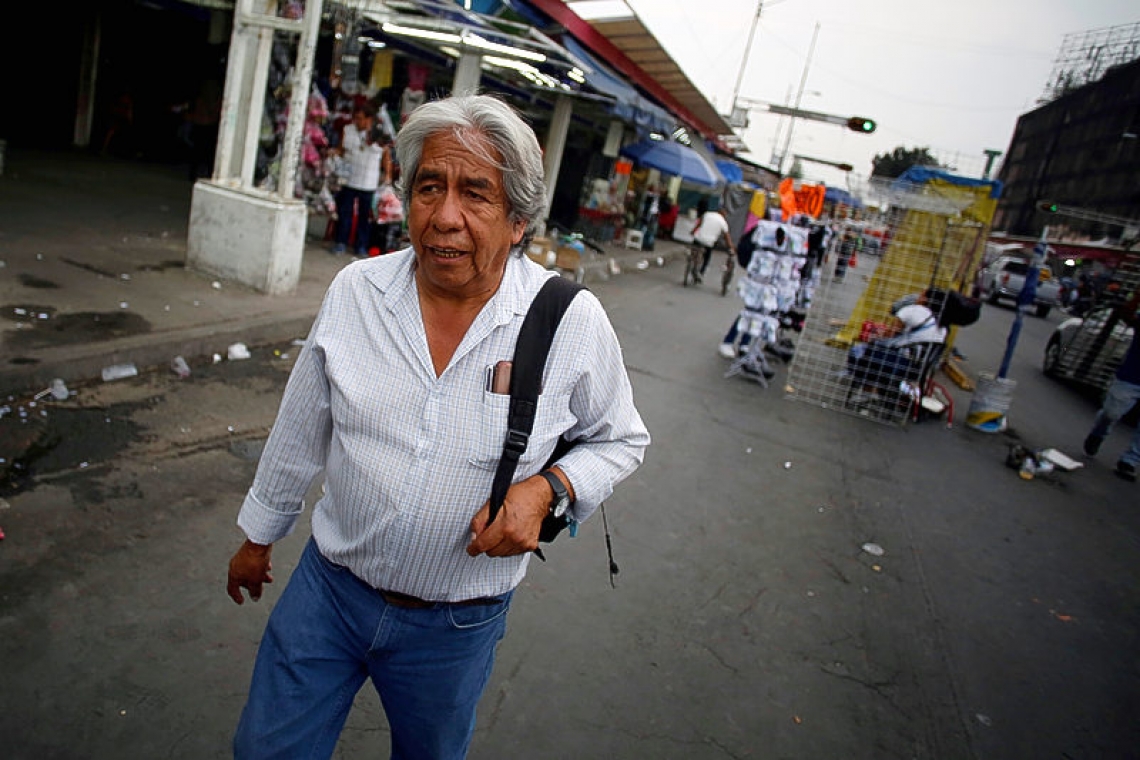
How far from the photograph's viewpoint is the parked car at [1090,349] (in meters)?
11.4

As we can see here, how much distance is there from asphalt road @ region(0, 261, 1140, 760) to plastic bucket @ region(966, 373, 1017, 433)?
222 cm

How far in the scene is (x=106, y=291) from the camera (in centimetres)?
561

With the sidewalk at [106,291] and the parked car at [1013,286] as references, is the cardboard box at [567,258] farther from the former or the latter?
the parked car at [1013,286]

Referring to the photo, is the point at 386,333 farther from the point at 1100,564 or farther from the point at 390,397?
the point at 1100,564

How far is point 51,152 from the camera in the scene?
12008 millimetres

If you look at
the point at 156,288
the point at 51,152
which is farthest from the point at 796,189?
the point at 51,152

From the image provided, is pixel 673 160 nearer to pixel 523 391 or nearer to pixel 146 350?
pixel 146 350

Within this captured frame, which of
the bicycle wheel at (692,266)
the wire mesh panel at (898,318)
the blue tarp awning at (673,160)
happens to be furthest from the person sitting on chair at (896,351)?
the blue tarp awning at (673,160)

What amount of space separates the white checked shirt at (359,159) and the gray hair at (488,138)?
24.8 feet

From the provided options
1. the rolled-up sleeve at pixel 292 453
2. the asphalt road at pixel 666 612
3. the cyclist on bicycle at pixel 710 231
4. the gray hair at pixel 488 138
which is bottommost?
the asphalt road at pixel 666 612

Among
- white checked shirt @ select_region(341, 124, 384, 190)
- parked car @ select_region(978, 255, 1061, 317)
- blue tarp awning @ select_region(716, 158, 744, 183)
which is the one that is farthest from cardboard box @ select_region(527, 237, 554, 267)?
parked car @ select_region(978, 255, 1061, 317)

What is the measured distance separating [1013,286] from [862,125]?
13.0 meters

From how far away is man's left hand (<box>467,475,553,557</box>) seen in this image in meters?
1.38

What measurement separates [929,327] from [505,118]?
7.02 meters
